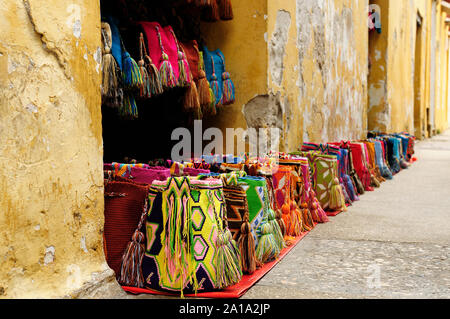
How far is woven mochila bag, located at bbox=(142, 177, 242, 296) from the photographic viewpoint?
6.43 ft

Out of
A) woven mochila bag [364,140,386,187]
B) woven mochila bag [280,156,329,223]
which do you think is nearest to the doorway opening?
woven mochila bag [364,140,386,187]

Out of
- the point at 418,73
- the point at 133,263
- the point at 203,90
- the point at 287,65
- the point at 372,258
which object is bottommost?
the point at 372,258

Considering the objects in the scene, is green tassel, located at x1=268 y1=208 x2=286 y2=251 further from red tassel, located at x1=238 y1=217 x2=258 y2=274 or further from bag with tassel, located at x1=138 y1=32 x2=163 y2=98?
bag with tassel, located at x1=138 y1=32 x2=163 y2=98

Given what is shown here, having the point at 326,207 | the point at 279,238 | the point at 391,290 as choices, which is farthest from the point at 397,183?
the point at 391,290

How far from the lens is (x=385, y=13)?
326 inches

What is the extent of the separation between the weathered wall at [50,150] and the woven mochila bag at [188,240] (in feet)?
0.64

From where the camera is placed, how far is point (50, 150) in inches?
67.8

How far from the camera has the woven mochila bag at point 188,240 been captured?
196cm

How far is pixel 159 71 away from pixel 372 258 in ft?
4.99

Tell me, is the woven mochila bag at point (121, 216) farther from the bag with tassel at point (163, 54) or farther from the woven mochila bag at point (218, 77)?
the woven mochila bag at point (218, 77)

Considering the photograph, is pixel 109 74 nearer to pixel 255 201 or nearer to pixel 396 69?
pixel 255 201

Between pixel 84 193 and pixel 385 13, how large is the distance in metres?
7.52

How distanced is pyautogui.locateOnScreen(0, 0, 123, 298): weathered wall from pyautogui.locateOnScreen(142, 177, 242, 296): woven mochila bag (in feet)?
Answer: 0.64

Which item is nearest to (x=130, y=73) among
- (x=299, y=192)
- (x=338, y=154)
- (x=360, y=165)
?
(x=299, y=192)
